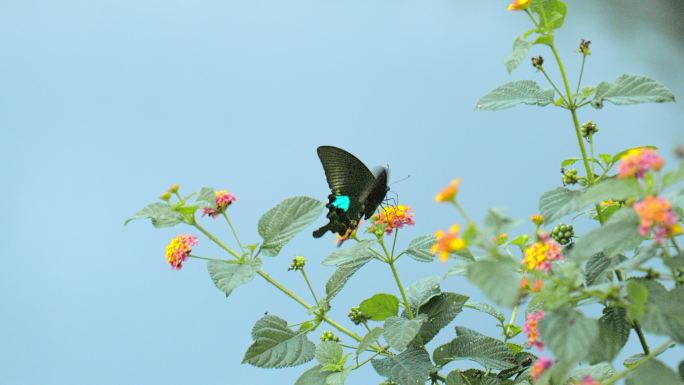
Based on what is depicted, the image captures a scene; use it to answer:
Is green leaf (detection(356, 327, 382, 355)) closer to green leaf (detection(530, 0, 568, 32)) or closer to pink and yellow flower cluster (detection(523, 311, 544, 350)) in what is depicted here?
pink and yellow flower cluster (detection(523, 311, 544, 350))

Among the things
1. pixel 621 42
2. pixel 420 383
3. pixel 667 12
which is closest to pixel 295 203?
pixel 420 383

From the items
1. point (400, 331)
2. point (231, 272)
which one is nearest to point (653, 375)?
point (400, 331)

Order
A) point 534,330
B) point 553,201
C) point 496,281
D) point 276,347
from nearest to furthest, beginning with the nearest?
point 496,281
point 534,330
point 553,201
point 276,347

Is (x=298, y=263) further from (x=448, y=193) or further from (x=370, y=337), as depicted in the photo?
(x=448, y=193)

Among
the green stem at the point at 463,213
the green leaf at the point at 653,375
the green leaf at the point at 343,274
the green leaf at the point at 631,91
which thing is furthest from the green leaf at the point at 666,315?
the green leaf at the point at 343,274

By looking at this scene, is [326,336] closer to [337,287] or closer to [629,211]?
[337,287]

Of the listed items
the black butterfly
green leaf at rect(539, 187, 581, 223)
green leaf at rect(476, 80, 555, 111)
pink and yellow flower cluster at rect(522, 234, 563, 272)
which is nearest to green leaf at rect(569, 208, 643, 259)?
pink and yellow flower cluster at rect(522, 234, 563, 272)
